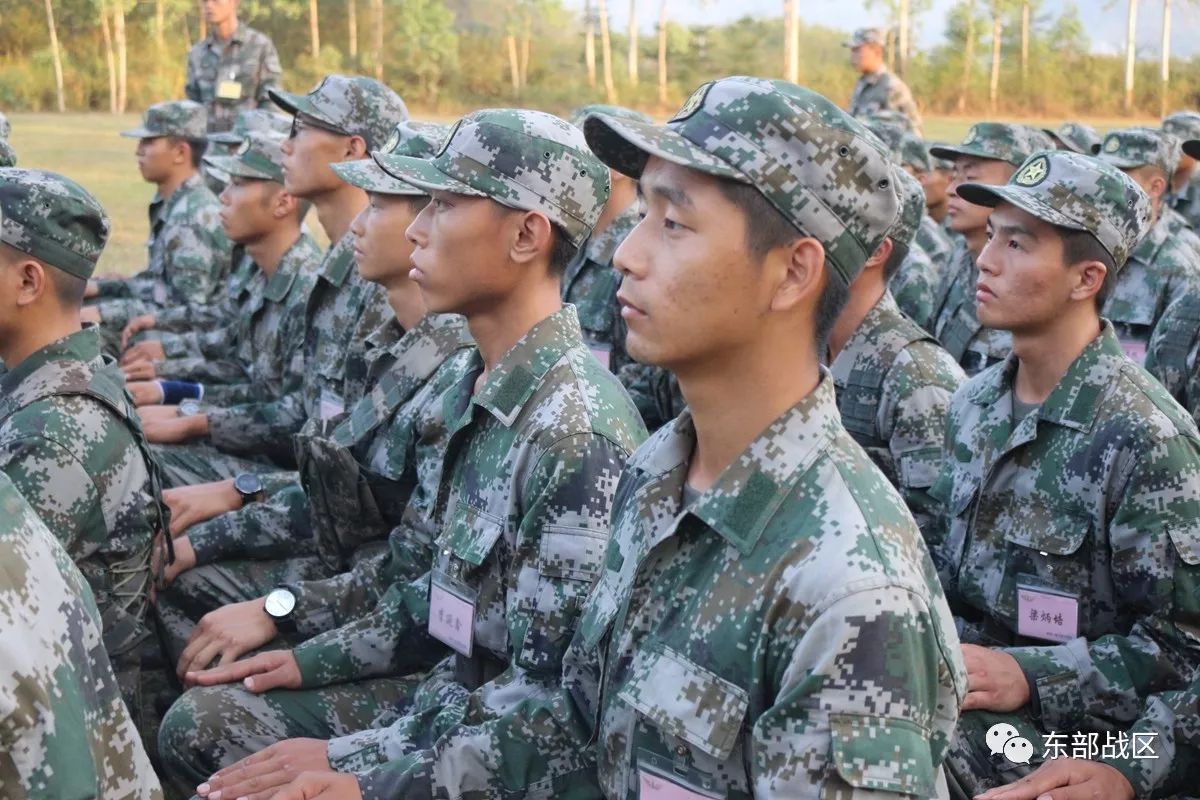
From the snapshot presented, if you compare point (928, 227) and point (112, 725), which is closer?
point (112, 725)

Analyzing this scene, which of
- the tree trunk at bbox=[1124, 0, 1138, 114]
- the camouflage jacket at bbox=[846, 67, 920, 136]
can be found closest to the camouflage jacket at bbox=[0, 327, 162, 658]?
the camouflage jacket at bbox=[846, 67, 920, 136]

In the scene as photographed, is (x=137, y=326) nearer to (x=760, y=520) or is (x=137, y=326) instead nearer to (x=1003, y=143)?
(x=1003, y=143)

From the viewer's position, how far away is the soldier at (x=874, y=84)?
12305 mm

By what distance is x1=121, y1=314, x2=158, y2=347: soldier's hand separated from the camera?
22.9 feet

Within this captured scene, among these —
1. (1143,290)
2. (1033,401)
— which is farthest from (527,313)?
(1143,290)

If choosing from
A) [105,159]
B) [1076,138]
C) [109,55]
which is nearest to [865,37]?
[1076,138]

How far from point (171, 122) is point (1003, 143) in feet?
15.7

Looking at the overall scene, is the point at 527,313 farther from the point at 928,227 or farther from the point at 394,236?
the point at 928,227

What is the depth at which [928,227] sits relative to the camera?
7629mm

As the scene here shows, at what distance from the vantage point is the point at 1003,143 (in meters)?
6.24

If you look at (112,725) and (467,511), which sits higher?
(112,725)

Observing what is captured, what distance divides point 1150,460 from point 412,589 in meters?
1.68

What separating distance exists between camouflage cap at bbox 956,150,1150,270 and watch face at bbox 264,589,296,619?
199cm

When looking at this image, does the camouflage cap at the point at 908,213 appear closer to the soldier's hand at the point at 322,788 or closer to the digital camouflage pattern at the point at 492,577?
the digital camouflage pattern at the point at 492,577
